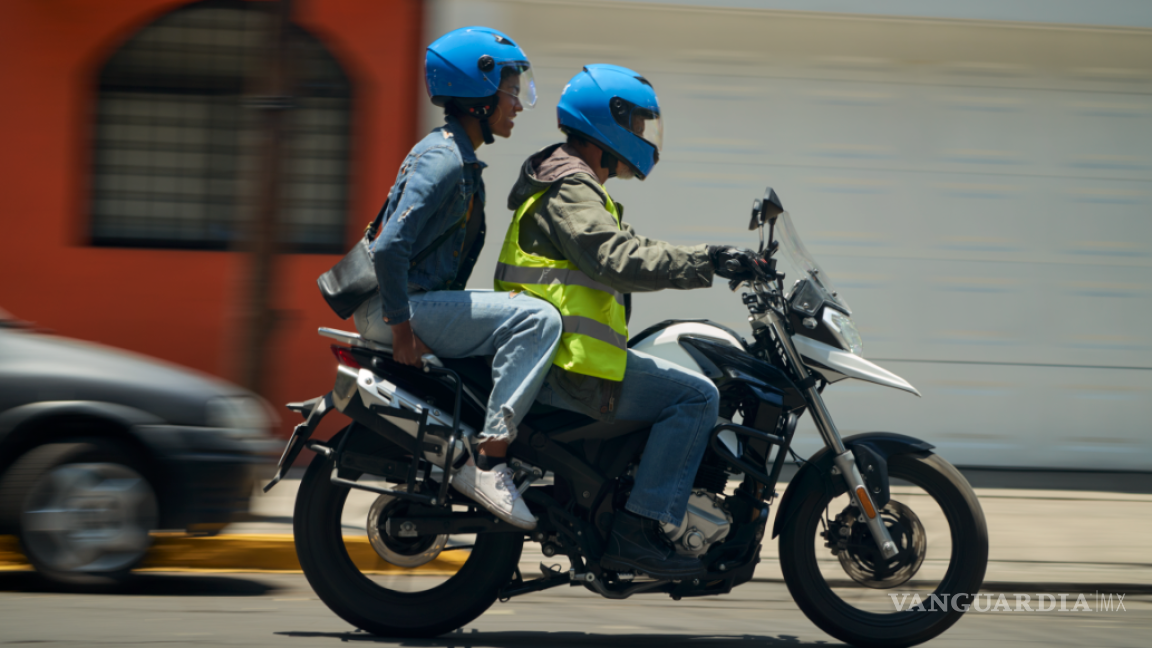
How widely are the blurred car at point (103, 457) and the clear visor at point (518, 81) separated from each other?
2.00 meters

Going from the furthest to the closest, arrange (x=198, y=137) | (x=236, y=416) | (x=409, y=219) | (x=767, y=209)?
1. (x=198, y=137)
2. (x=236, y=416)
3. (x=767, y=209)
4. (x=409, y=219)

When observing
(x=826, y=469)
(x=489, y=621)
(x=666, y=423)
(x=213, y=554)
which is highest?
(x=666, y=423)

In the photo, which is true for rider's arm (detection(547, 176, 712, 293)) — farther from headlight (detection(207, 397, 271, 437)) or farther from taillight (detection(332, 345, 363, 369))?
headlight (detection(207, 397, 271, 437))

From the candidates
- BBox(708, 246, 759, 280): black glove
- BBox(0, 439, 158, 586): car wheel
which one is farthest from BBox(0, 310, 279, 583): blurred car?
BBox(708, 246, 759, 280): black glove

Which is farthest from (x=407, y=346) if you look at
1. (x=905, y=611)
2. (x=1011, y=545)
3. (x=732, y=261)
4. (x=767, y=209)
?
(x=1011, y=545)

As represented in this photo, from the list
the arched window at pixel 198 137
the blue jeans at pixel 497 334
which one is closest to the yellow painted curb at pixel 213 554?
the blue jeans at pixel 497 334

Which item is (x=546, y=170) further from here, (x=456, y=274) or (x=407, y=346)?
(x=407, y=346)

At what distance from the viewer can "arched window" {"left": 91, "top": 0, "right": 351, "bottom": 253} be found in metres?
7.96

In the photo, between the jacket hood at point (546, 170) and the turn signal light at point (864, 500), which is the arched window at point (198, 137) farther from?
the turn signal light at point (864, 500)

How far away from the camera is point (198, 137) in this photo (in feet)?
26.8

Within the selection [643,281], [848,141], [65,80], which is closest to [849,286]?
[848,141]

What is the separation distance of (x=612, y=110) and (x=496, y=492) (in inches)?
50.9

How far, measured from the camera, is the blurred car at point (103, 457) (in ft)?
14.4

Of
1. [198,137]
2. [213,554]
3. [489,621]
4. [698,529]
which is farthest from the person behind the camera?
[198,137]
